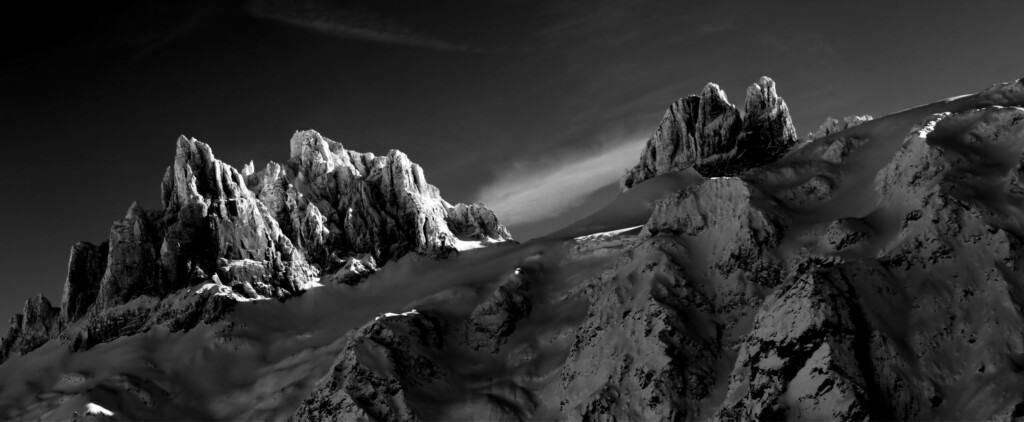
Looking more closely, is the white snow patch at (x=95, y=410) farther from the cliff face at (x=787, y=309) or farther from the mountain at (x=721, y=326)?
the cliff face at (x=787, y=309)

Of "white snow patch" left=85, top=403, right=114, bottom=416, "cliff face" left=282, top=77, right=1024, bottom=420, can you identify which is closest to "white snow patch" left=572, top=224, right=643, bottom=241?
"cliff face" left=282, top=77, right=1024, bottom=420

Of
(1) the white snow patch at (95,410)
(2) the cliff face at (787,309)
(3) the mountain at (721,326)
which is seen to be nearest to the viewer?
(2) the cliff face at (787,309)

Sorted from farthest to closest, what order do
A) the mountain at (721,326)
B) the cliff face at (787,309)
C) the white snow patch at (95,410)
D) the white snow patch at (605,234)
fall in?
the white snow patch at (605,234) < the white snow patch at (95,410) < the mountain at (721,326) < the cliff face at (787,309)

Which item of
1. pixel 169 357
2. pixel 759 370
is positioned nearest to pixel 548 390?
pixel 759 370

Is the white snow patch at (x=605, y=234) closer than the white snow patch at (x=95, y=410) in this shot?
No

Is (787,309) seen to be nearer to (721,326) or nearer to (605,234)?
(721,326)

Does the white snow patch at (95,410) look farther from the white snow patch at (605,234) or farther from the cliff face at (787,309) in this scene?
the white snow patch at (605,234)

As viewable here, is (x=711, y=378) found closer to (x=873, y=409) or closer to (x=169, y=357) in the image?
(x=873, y=409)

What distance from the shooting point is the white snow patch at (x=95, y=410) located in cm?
17050

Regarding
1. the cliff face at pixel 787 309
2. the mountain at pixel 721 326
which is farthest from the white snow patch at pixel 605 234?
the cliff face at pixel 787 309

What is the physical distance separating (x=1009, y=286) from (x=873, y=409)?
86.9 ft

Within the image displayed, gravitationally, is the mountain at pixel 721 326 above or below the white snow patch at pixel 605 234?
below

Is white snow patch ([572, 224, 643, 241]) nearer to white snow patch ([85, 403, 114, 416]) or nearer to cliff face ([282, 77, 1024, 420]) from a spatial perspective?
cliff face ([282, 77, 1024, 420])

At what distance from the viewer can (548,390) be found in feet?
504
